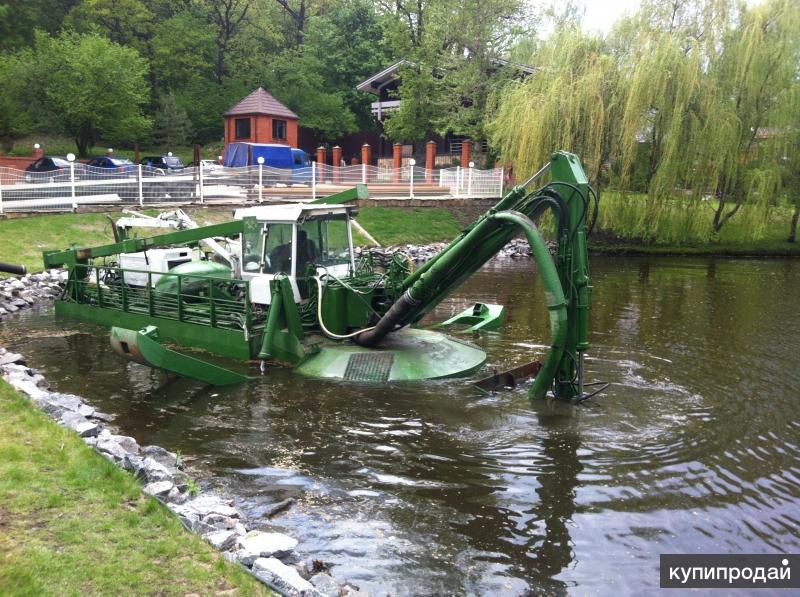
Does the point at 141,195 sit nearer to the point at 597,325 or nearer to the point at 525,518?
the point at 597,325

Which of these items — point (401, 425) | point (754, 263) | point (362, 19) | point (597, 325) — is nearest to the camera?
point (401, 425)

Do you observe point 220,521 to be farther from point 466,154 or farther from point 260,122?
point 260,122

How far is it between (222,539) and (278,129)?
36.2 meters

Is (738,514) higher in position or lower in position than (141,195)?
lower

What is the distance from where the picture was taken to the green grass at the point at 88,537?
4.36 m

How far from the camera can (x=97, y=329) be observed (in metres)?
13.8

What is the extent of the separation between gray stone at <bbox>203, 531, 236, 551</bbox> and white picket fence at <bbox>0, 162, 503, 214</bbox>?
18829 millimetres

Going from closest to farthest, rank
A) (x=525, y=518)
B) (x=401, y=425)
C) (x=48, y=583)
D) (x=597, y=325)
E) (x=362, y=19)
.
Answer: (x=48, y=583) → (x=525, y=518) → (x=401, y=425) → (x=597, y=325) → (x=362, y=19)

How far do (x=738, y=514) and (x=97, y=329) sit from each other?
474 inches

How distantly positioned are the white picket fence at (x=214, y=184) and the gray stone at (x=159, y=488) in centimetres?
1778

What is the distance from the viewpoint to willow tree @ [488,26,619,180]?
84.7 feet

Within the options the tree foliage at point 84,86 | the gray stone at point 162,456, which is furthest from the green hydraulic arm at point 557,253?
the tree foliage at point 84,86

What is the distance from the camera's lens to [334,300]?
10320mm

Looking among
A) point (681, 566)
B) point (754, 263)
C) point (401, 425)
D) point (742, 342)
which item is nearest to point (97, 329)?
point (401, 425)
